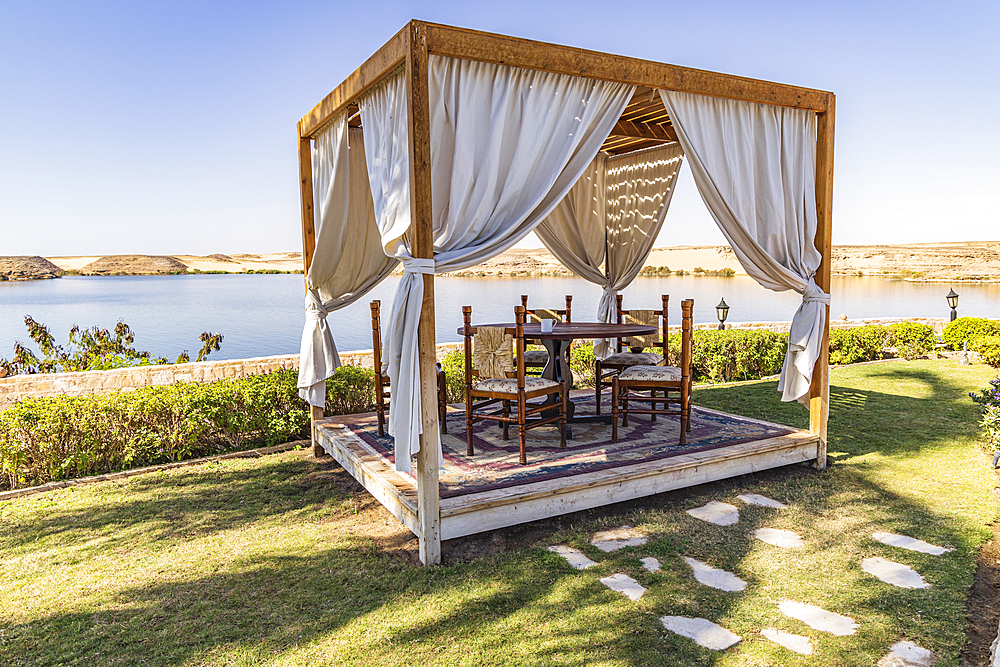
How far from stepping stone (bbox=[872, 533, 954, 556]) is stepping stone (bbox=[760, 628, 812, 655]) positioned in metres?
1.14

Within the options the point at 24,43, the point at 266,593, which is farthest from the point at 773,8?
the point at 24,43

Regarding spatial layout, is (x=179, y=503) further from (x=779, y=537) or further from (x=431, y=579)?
(x=779, y=537)

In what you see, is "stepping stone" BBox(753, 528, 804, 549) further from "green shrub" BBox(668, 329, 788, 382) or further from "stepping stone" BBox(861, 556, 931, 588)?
"green shrub" BBox(668, 329, 788, 382)

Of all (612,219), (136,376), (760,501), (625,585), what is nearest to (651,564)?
(625,585)

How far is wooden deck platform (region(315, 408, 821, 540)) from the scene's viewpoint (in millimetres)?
2916

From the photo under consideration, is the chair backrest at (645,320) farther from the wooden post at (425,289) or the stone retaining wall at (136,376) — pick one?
the wooden post at (425,289)

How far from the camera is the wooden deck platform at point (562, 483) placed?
2916 mm

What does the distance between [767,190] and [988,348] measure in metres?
6.34

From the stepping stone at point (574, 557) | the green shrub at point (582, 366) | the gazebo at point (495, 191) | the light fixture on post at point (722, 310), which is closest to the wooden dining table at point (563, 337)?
the gazebo at point (495, 191)

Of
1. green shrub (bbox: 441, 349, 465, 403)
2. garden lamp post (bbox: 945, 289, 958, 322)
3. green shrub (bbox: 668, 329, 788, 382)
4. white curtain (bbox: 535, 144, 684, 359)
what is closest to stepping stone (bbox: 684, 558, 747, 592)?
white curtain (bbox: 535, 144, 684, 359)

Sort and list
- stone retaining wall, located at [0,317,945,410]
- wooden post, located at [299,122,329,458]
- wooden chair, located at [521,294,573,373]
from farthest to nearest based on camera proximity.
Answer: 1. wooden chair, located at [521,294,573,373]
2. stone retaining wall, located at [0,317,945,410]
3. wooden post, located at [299,122,329,458]

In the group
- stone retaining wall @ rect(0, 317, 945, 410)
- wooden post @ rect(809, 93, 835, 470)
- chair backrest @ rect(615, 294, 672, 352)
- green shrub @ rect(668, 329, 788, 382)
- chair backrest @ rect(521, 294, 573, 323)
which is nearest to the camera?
wooden post @ rect(809, 93, 835, 470)

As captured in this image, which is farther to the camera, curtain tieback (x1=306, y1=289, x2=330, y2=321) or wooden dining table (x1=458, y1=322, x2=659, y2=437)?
curtain tieback (x1=306, y1=289, x2=330, y2=321)

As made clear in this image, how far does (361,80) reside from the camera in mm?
3238
